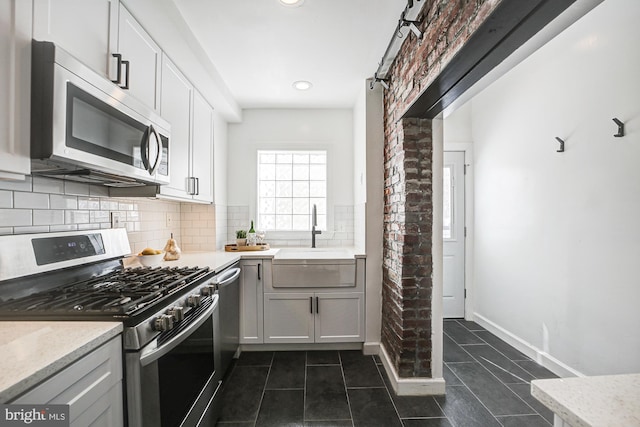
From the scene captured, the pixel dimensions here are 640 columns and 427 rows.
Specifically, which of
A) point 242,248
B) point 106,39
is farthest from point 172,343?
point 242,248

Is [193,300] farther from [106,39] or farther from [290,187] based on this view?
[290,187]

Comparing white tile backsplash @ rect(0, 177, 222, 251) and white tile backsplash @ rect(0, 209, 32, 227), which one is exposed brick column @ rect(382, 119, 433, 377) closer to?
white tile backsplash @ rect(0, 177, 222, 251)

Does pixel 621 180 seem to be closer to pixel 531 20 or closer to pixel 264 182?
pixel 531 20

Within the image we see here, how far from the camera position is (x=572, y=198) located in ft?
7.22

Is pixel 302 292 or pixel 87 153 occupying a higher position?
pixel 87 153

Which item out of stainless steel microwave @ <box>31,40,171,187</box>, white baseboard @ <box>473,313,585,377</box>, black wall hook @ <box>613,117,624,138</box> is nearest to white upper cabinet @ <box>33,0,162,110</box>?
stainless steel microwave @ <box>31,40,171,187</box>

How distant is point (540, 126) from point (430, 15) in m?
1.61

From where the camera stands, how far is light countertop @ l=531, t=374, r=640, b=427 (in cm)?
55

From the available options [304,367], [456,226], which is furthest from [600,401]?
[456,226]

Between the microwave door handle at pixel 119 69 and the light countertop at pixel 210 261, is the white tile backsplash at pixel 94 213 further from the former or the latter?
the microwave door handle at pixel 119 69

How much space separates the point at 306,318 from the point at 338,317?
29 cm

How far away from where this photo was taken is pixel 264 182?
11.5ft

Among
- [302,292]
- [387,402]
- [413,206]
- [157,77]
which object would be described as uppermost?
[157,77]

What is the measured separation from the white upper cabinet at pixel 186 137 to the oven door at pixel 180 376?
0.97m
